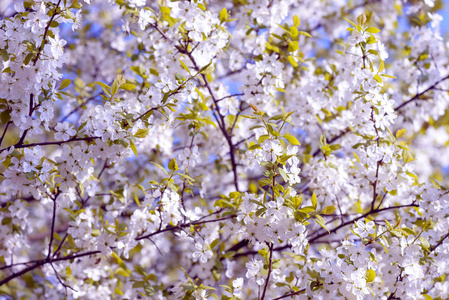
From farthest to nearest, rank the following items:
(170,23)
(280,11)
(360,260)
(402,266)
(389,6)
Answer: (389,6)
(280,11)
(170,23)
(402,266)
(360,260)

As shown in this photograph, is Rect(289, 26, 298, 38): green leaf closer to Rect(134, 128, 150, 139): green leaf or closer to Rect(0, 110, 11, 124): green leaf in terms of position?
Rect(134, 128, 150, 139): green leaf

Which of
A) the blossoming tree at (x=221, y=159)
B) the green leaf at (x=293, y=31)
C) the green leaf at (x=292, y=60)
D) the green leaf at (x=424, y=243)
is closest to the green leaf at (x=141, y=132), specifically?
the blossoming tree at (x=221, y=159)

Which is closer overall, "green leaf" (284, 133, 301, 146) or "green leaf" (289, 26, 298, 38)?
"green leaf" (284, 133, 301, 146)

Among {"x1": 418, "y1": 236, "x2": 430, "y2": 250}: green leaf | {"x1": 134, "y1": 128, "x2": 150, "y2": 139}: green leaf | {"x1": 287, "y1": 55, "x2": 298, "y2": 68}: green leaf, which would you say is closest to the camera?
{"x1": 134, "y1": 128, "x2": 150, "y2": 139}: green leaf

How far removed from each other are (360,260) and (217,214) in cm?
118

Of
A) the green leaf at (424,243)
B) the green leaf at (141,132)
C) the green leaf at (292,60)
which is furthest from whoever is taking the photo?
the green leaf at (292,60)

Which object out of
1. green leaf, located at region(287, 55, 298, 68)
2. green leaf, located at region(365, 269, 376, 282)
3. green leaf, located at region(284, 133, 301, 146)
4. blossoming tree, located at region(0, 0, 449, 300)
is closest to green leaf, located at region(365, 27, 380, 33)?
blossoming tree, located at region(0, 0, 449, 300)

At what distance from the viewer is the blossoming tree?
91.3 inches

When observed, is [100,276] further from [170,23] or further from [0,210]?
[170,23]

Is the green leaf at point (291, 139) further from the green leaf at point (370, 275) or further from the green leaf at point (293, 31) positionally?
the green leaf at point (293, 31)

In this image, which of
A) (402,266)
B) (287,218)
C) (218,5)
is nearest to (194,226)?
(287,218)

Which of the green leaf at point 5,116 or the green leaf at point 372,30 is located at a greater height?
the green leaf at point 372,30

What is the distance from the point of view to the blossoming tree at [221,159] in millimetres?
2318

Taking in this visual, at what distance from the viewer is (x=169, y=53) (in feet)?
10.8
